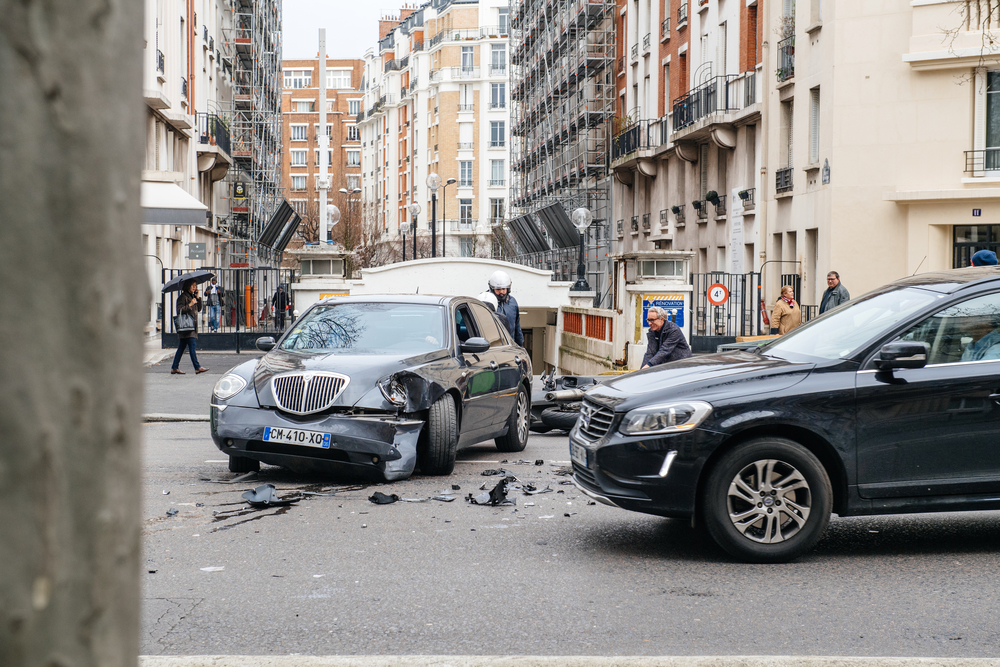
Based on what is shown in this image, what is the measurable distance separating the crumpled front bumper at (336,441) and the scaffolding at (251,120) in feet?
141

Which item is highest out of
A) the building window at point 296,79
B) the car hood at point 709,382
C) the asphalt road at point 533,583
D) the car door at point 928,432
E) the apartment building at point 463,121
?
the building window at point 296,79

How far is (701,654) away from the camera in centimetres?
465

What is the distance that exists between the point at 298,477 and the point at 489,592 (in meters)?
4.39

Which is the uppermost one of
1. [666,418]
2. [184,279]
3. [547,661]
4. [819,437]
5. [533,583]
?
[184,279]

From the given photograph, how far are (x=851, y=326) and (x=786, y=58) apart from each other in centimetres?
2547

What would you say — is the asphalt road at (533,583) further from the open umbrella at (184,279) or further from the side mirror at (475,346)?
the open umbrella at (184,279)

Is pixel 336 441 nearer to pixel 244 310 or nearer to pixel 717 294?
pixel 717 294

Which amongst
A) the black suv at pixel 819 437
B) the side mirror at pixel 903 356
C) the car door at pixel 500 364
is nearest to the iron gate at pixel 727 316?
the car door at pixel 500 364

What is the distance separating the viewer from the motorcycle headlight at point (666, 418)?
20.9ft

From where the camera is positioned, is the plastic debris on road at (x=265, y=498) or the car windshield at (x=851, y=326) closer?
the car windshield at (x=851, y=326)

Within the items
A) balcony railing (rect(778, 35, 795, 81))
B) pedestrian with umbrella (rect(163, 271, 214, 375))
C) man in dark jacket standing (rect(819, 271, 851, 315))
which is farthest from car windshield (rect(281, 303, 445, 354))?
balcony railing (rect(778, 35, 795, 81))

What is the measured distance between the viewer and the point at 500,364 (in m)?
11.3

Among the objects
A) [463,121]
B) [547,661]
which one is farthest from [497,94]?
[547,661]

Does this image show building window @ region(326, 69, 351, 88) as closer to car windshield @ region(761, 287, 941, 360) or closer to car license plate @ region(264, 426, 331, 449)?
car license plate @ region(264, 426, 331, 449)
